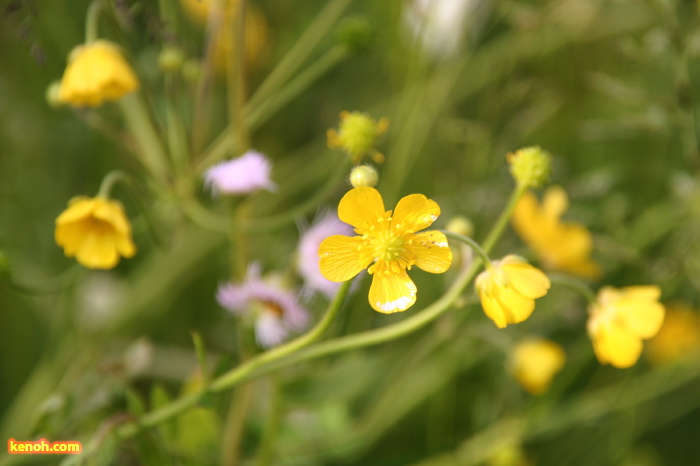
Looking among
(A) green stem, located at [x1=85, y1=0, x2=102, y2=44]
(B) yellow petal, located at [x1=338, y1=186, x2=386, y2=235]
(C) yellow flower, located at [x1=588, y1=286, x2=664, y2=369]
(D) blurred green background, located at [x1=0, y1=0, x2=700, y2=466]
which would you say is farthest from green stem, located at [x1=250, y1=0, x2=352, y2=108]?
(C) yellow flower, located at [x1=588, y1=286, x2=664, y2=369]

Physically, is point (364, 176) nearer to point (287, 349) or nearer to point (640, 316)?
point (287, 349)

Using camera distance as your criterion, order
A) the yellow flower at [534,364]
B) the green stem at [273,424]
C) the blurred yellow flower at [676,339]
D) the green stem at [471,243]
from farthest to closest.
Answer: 1. the blurred yellow flower at [676,339]
2. the yellow flower at [534,364]
3. the green stem at [273,424]
4. the green stem at [471,243]

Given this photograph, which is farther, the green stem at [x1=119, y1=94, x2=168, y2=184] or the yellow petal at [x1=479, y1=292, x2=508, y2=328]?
the green stem at [x1=119, y1=94, x2=168, y2=184]

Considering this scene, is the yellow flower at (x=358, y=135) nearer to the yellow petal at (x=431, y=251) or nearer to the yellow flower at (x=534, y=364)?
the yellow petal at (x=431, y=251)

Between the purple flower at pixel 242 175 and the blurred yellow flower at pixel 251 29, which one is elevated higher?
the blurred yellow flower at pixel 251 29

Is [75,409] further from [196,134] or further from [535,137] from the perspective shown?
[535,137]

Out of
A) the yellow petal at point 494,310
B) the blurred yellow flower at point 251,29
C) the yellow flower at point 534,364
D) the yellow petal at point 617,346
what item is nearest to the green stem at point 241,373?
the yellow petal at point 494,310

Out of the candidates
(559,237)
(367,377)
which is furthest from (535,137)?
(367,377)

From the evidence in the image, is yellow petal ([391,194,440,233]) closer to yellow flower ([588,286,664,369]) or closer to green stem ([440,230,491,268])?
green stem ([440,230,491,268])
